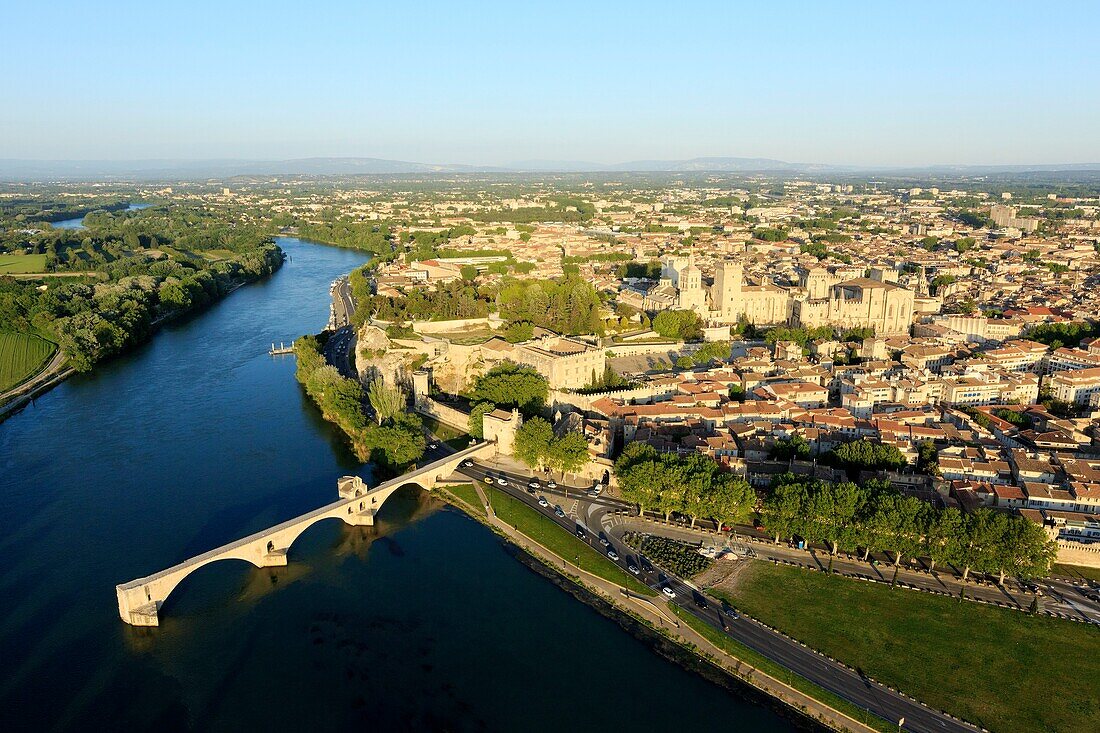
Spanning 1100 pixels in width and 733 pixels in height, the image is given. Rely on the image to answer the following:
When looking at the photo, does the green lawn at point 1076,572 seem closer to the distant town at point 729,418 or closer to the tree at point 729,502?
the distant town at point 729,418

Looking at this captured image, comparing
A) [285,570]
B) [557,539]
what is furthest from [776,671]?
[285,570]

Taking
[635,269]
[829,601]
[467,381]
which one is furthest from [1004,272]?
[829,601]

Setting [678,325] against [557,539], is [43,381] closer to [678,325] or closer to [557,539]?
[557,539]

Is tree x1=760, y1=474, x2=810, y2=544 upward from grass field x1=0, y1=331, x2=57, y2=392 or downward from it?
upward

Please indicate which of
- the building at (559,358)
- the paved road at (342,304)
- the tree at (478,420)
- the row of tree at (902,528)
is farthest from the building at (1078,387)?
the paved road at (342,304)

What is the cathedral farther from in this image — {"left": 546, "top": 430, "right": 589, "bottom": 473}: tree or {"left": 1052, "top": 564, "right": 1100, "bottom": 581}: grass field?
{"left": 1052, "top": 564, "right": 1100, "bottom": 581}: grass field

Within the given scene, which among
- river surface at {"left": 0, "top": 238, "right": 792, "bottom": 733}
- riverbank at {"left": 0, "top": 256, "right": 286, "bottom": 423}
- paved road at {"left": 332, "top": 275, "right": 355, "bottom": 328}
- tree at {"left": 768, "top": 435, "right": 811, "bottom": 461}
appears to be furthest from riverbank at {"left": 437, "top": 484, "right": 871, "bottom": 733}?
paved road at {"left": 332, "top": 275, "right": 355, "bottom": 328}
